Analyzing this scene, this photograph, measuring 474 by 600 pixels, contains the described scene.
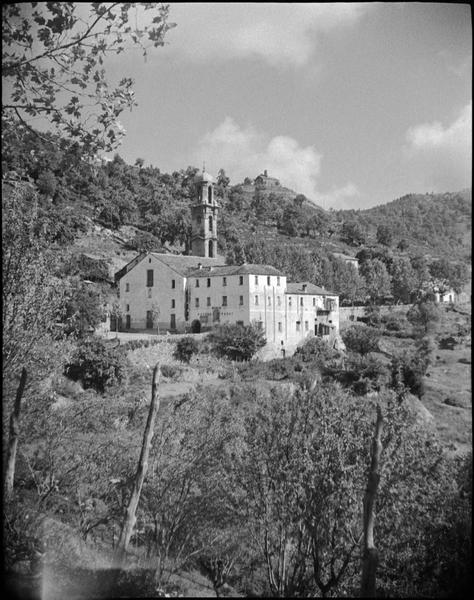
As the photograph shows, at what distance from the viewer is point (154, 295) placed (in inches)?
1253

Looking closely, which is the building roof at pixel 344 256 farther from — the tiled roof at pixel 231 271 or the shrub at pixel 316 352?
the tiled roof at pixel 231 271

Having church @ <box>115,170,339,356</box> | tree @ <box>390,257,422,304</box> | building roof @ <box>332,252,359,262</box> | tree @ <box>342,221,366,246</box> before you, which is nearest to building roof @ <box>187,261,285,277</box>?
church @ <box>115,170,339,356</box>

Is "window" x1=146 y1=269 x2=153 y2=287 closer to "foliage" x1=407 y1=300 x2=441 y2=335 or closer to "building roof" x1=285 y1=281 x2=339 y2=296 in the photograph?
"building roof" x1=285 y1=281 x2=339 y2=296

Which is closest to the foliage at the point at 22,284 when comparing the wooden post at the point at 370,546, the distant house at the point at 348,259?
the wooden post at the point at 370,546

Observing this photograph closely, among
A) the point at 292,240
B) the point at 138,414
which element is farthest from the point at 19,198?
the point at 292,240

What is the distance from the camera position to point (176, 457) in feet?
33.3

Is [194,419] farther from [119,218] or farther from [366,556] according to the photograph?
[119,218]

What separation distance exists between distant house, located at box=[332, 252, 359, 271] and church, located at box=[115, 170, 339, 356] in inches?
952

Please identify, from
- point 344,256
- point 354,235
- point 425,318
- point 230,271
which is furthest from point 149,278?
point 354,235

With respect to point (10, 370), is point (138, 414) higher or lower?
lower

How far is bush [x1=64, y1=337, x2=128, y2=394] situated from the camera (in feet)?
70.7

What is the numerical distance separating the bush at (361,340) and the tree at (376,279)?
1703 cm

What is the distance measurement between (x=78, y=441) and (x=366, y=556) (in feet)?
22.8

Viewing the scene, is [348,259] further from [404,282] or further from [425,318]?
[425,318]
